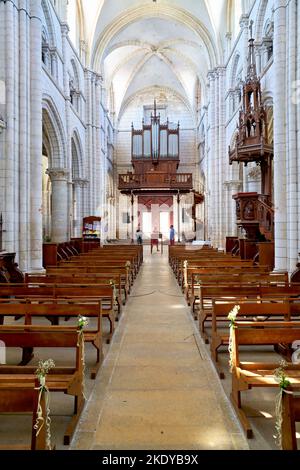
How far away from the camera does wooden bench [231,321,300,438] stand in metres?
3.43

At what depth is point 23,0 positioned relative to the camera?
39.2 feet

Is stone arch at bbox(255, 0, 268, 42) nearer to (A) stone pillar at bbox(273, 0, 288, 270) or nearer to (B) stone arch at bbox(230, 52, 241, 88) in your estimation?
(B) stone arch at bbox(230, 52, 241, 88)

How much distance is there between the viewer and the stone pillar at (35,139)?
41.3ft

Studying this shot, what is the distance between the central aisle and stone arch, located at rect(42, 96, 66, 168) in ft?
43.5

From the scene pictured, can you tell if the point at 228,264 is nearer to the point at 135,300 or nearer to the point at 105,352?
the point at 135,300

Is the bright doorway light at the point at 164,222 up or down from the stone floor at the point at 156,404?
up

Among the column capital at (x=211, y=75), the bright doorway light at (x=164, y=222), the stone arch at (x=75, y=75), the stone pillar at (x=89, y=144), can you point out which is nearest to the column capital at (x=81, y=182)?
the stone pillar at (x=89, y=144)

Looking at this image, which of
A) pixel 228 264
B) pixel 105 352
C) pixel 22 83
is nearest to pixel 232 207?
pixel 228 264

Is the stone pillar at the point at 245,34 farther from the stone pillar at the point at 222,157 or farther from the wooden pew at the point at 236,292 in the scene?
the wooden pew at the point at 236,292

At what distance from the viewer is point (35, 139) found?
12.9 metres

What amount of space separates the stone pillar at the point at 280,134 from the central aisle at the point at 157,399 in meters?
5.53

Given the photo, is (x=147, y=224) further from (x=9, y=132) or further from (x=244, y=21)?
(x=9, y=132)

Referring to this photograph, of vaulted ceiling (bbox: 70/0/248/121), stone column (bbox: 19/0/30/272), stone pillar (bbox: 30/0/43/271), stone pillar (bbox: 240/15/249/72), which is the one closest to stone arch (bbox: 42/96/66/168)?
stone pillar (bbox: 30/0/43/271)

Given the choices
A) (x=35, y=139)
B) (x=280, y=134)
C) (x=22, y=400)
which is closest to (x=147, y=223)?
(x=35, y=139)
